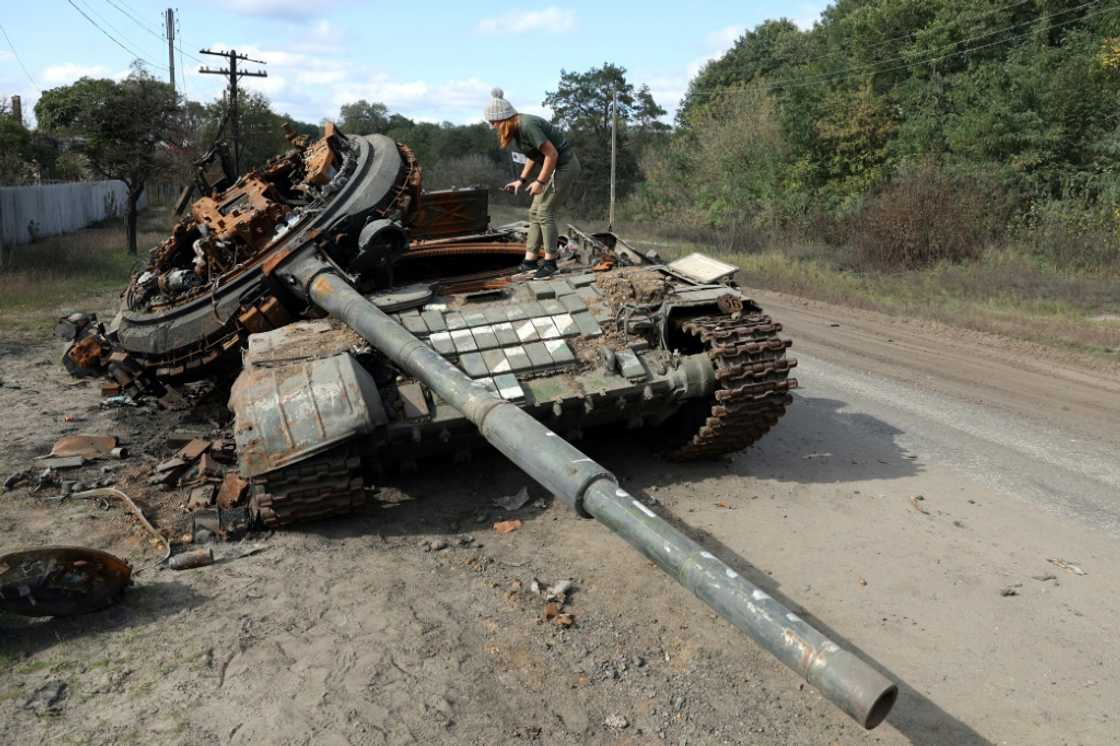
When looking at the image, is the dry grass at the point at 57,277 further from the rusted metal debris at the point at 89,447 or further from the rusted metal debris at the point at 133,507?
the rusted metal debris at the point at 133,507

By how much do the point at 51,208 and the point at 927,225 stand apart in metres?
22.2

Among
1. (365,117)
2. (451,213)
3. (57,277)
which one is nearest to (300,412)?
(451,213)

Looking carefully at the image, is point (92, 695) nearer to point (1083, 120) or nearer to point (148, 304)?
point (148, 304)

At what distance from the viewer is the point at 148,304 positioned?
336 inches

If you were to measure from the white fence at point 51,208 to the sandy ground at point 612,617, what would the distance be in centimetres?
1469

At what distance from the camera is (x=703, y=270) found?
325 inches

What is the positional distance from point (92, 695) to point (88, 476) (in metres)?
3.78

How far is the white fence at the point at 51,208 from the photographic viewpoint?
20812 millimetres

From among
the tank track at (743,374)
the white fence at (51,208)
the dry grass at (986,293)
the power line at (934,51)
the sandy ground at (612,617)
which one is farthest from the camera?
the power line at (934,51)

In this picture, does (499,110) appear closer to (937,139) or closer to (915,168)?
(915,168)

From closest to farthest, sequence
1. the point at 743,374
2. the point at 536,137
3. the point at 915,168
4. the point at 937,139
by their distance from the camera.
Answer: the point at 743,374, the point at 536,137, the point at 915,168, the point at 937,139

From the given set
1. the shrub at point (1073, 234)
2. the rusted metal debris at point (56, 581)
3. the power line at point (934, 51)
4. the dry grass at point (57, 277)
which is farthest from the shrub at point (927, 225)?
the rusted metal debris at point (56, 581)

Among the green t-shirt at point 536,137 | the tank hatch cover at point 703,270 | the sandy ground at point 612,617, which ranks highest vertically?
the green t-shirt at point 536,137

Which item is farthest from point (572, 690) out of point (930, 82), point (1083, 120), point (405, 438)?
point (930, 82)
